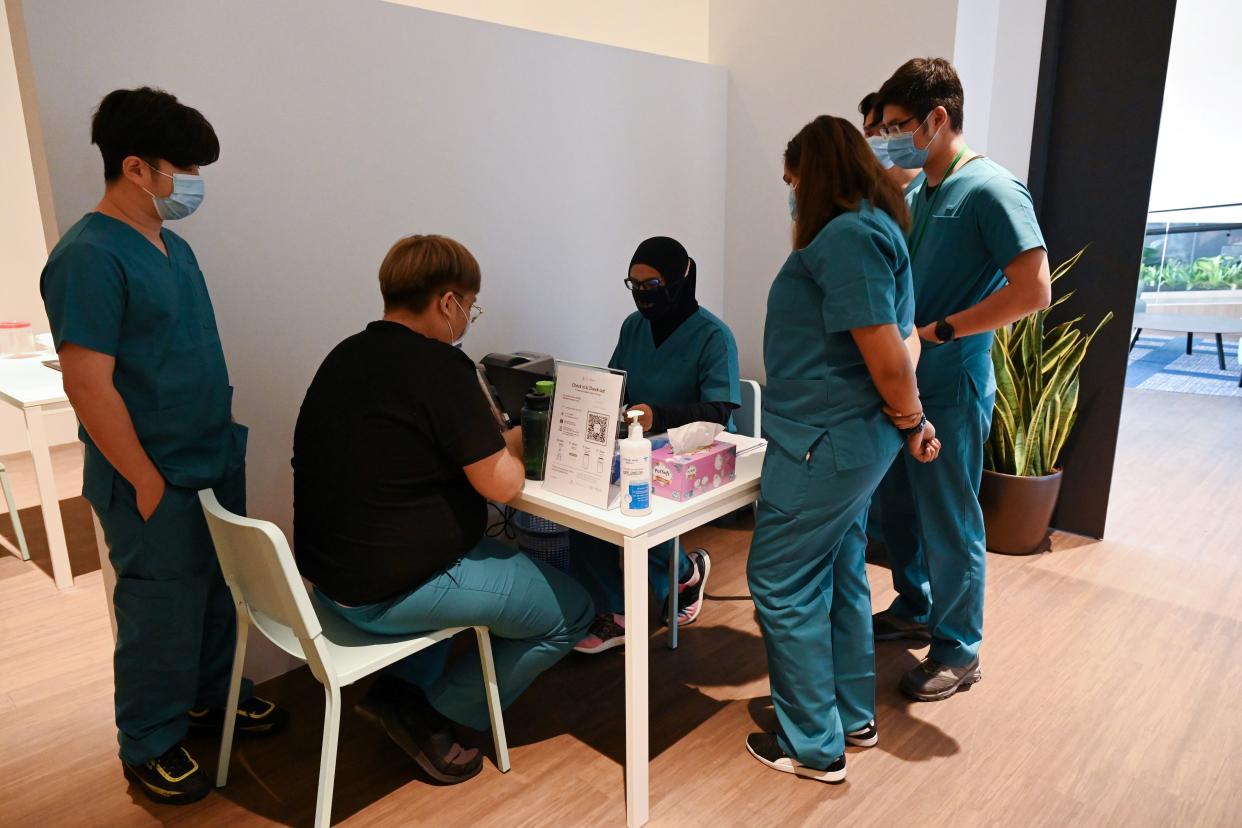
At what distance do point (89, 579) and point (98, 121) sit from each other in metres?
2.20

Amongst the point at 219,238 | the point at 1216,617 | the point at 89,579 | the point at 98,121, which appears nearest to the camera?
the point at 98,121

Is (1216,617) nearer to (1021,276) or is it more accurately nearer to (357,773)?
(1021,276)

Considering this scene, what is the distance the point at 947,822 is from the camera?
188 cm

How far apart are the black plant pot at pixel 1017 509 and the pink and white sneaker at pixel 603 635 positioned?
5.18 ft

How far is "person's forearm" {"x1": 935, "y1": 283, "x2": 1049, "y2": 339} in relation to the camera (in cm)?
213

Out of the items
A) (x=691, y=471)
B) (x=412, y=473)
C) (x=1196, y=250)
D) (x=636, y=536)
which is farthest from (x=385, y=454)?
(x=1196, y=250)

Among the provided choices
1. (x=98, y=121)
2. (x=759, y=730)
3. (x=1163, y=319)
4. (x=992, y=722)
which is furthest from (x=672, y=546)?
(x=1163, y=319)

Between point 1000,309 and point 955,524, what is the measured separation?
1.97 ft

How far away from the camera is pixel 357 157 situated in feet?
8.07

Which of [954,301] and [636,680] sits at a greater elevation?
[954,301]

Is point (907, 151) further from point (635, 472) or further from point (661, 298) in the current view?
point (635, 472)

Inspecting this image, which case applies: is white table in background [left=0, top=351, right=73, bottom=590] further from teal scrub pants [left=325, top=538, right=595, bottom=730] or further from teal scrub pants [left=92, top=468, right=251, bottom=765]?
teal scrub pants [left=325, top=538, right=595, bottom=730]

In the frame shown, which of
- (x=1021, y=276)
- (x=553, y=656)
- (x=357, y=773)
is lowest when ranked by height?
(x=357, y=773)

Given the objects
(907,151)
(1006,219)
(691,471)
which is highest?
(907,151)
